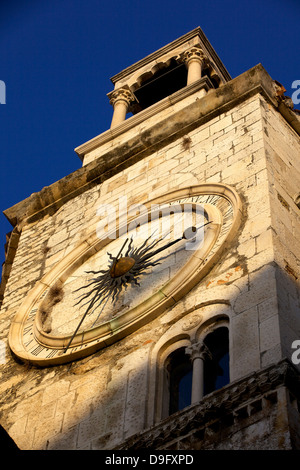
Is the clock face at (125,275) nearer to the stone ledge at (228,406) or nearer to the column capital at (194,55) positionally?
the stone ledge at (228,406)

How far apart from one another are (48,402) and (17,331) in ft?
6.03

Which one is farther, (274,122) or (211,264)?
(274,122)

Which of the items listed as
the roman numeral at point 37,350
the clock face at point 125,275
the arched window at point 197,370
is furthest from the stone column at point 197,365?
the roman numeral at point 37,350

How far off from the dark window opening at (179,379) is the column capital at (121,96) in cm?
912

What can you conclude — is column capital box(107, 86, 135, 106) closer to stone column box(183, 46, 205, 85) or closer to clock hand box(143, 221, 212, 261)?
stone column box(183, 46, 205, 85)

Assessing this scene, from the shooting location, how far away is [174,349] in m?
9.44

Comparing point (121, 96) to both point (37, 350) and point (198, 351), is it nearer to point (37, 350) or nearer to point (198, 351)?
point (37, 350)

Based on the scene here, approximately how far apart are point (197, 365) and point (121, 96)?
380 inches

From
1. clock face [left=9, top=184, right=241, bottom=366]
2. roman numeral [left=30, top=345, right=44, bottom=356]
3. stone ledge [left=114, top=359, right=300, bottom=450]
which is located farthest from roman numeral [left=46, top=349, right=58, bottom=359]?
stone ledge [left=114, top=359, right=300, bottom=450]

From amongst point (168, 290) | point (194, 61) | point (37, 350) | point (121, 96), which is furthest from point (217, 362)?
point (121, 96)

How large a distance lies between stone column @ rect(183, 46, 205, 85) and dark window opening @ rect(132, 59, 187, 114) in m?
0.75
